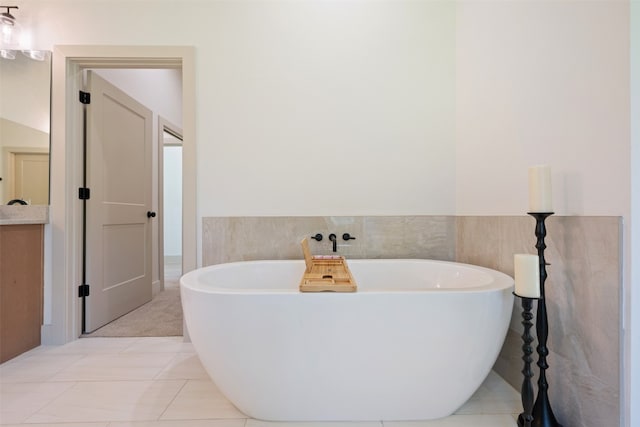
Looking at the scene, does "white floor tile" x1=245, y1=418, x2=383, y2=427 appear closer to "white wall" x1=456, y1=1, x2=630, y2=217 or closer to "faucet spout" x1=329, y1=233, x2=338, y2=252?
"faucet spout" x1=329, y1=233, x2=338, y2=252

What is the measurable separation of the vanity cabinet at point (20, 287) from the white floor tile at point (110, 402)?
0.70 metres

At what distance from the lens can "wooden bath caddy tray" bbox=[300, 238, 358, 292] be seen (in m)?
1.09

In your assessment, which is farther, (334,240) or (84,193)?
(84,193)

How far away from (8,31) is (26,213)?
1227 mm

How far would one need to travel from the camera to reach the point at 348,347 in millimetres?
1092

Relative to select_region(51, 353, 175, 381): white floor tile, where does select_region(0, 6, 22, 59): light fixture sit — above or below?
above

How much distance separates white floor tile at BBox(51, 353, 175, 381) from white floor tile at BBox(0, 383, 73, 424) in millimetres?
83

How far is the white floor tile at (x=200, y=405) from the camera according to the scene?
127 centimetres

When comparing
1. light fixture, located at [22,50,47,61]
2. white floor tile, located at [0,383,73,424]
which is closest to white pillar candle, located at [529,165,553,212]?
white floor tile, located at [0,383,73,424]

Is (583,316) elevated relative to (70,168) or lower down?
lower down

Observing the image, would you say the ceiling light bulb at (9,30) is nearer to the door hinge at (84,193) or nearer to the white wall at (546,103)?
the door hinge at (84,193)

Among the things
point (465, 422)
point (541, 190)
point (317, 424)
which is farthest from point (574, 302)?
point (317, 424)

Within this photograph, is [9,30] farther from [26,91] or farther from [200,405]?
[200,405]

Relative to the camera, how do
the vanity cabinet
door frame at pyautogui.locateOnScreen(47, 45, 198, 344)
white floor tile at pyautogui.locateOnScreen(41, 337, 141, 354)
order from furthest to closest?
door frame at pyautogui.locateOnScreen(47, 45, 198, 344) → white floor tile at pyautogui.locateOnScreen(41, 337, 141, 354) → the vanity cabinet
